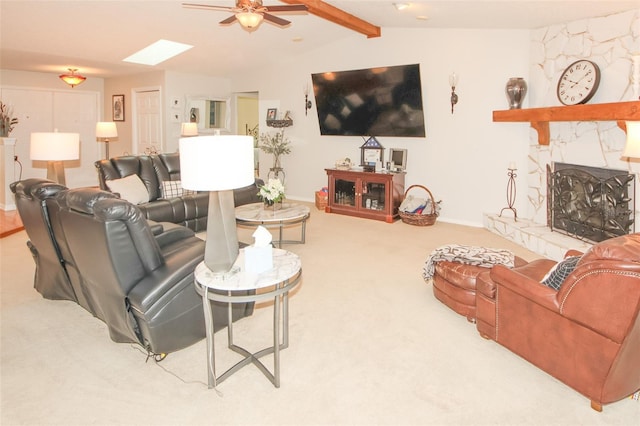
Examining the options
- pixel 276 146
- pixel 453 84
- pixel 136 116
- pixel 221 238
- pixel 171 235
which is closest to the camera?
pixel 221 238

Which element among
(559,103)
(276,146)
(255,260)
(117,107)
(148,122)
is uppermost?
(117,107)

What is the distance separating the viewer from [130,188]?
495 cm

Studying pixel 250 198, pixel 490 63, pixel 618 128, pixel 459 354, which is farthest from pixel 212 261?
pixel 490 63

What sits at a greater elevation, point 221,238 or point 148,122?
point 148,122

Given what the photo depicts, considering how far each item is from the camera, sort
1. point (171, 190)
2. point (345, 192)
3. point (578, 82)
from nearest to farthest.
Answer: point (578, 82) → point (171, 190) → point (345, 192)

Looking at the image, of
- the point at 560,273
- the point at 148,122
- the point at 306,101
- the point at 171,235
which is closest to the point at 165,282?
the point at 171,235

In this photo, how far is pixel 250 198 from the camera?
5871mm

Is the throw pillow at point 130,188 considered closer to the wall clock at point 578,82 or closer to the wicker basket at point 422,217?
the wicker basket at point 422,217

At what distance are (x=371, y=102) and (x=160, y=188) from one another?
3.42 m

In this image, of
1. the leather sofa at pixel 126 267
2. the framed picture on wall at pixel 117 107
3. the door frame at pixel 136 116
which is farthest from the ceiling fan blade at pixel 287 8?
the framed picture on wall at pixel 117 107

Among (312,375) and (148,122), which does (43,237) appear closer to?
(312,375)

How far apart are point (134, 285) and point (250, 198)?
3506 millimetres

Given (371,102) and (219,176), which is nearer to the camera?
(219,176)

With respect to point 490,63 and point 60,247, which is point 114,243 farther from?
point 490,63
